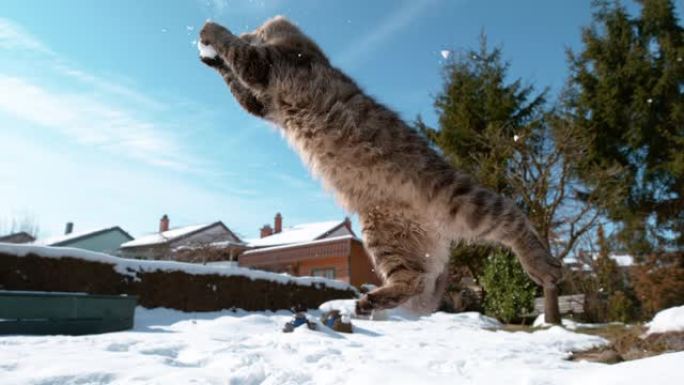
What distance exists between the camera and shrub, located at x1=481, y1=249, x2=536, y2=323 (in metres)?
15.8

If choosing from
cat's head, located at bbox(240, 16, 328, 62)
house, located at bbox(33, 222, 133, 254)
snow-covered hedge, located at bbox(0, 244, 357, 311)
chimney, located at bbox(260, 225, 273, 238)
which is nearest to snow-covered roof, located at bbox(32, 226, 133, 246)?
house, located at bbox(33, 222, 133, 254)

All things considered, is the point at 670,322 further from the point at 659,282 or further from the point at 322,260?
the point at 322,260

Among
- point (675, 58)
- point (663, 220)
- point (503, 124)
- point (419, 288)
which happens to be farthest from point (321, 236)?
point (419, 288)

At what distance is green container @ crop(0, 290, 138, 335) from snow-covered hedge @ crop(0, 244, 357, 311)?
9.95 ft

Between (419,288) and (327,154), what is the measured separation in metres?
0.98

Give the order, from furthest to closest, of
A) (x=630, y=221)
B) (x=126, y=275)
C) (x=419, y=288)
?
(x=630, y=221) < (x=126, y=275) < (x=419, y=288)

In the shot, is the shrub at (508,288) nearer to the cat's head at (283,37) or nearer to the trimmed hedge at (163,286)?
the trimmed hedge at (163,286)

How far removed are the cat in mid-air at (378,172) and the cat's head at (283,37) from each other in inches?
0.8

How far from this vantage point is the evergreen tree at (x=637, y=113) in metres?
15.6

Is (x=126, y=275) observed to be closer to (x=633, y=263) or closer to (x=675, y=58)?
(x=633, y=263)

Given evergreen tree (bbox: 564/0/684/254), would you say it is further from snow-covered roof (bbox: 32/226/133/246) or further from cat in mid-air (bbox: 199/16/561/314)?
snow-covered roof (bbox: 32/226/133/246)

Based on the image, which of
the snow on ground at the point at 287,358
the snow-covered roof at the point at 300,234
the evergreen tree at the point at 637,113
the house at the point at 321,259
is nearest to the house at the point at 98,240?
the snow-covered roof at the point at 300,234

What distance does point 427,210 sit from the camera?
8.02ft

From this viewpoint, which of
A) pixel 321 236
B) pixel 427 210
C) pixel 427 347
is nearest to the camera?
pixel 427 210
